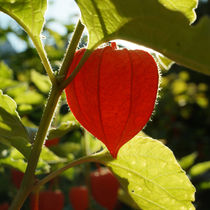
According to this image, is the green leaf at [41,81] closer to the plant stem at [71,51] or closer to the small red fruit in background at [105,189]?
the small red fruit in background at [105,189]

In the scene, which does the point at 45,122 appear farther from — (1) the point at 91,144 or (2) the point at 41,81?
(2) the point at 41,81

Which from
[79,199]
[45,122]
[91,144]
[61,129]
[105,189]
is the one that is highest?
[45,122]

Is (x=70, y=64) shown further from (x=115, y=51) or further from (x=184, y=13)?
(x=184, y=13)

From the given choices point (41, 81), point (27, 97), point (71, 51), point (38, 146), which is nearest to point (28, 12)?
point (71, 51)

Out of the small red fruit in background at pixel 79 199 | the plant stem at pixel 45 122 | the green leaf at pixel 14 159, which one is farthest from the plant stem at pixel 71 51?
the small red fruit in background at pixel 79 199

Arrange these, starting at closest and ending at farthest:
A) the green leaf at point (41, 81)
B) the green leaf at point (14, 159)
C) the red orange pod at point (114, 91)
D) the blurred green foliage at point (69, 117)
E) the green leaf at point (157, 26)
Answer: the green leaf at point (157, 26) < the red orange pod at point (114, 91) < the green leaf at point (14, 159) < the blurred green foliage at point (69, 117) < the green leaf at point (41, 81)
